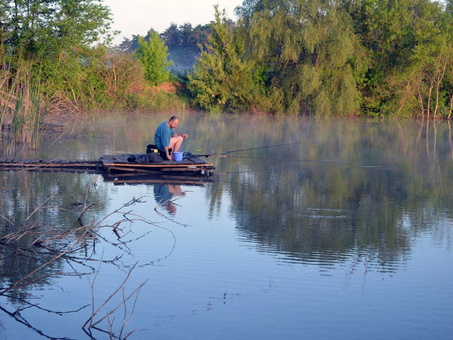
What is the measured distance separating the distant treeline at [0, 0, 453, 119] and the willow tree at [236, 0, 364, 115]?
0.19 feet

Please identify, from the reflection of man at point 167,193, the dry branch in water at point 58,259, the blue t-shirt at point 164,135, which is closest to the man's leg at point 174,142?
the blue t-shirt at point 164,135

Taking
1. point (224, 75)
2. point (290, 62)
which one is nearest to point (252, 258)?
point (290, 62)

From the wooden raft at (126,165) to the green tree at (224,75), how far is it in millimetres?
26539

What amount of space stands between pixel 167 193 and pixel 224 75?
1158 inches

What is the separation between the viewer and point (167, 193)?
34.8ft

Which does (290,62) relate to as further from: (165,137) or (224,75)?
(165,137)

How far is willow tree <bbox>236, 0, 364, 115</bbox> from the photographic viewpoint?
3512 cm

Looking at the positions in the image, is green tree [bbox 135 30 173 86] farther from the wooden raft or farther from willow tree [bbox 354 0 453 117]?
the wooden raft

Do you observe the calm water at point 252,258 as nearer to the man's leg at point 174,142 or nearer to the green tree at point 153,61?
the man's leg at point 174,142

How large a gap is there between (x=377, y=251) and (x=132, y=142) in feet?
42.5

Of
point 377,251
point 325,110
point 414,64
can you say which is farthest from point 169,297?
point 414,64

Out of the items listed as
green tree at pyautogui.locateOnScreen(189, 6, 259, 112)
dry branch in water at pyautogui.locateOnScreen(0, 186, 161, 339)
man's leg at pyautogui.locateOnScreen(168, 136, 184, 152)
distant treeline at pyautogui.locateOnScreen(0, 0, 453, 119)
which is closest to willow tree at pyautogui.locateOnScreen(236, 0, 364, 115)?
distant treeline at pyautogui.locateOnScreen(0, 0, 453, 119)

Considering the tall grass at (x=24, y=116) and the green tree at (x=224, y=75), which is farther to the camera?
the green tree at (x=224, y=75)

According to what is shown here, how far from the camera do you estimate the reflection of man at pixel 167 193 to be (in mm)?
9528
